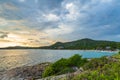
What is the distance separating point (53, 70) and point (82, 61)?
13.3 ft

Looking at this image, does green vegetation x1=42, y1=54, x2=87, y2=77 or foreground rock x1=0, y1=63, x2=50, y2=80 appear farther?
foreground rock x1=0, y1=63, x2=50, y2=80

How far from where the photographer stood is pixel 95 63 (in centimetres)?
1898

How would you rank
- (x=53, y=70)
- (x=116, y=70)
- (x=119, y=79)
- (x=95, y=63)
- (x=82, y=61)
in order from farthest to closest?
(x=82, y=61)
(x=53, y=70)
(x=95, y=63)
(x=116, y=70)
(x=119, y=79)

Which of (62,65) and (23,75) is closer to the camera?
(62,65)

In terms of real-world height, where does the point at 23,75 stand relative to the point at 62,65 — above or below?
below

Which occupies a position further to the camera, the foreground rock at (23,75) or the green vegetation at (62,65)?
the foreground rock at (23,75)

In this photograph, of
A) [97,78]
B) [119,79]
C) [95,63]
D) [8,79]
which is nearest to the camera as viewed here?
[119,79]

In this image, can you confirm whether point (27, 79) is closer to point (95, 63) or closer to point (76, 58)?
point (76, 58)

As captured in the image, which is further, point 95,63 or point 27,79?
point 27,79

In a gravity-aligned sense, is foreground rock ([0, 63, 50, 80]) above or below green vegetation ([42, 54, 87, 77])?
below

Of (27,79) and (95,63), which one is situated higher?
(95,63)

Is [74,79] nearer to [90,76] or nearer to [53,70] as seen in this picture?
[90,76]

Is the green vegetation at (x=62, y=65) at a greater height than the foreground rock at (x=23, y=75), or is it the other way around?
the green vegetation at (x=62, y=65)

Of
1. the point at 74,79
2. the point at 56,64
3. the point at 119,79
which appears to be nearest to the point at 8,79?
the point at 56,64
